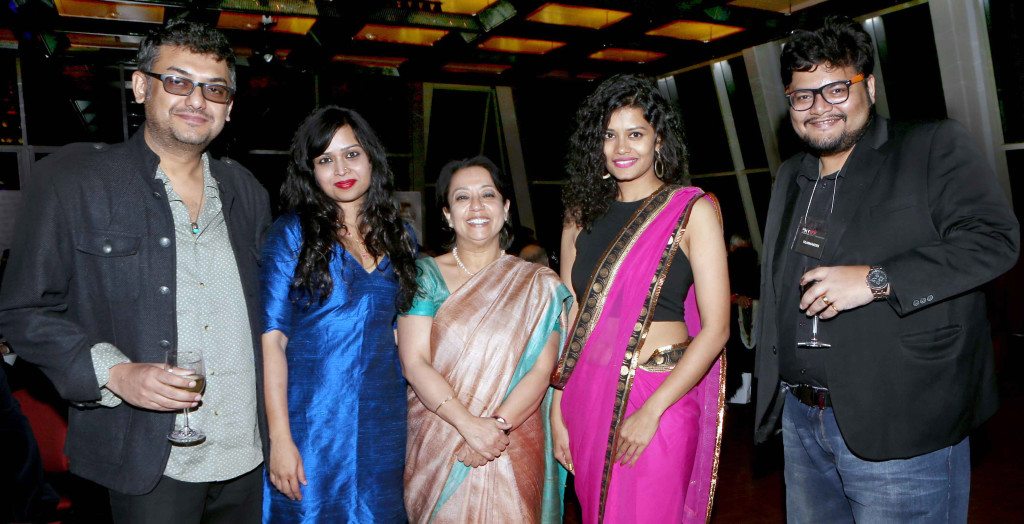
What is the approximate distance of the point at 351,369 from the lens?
1.97 metres

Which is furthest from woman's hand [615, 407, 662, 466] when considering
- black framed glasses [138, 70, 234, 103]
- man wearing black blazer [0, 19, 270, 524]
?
black framed glasses [138, 70, 234, 103]

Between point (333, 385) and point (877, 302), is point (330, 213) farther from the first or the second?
point (877, 302)

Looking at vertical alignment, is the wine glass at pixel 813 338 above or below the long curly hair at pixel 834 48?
below

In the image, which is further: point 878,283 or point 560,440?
point 560,440

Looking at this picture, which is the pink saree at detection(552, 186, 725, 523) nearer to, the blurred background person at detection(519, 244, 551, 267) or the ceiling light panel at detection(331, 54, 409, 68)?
the blurred background person at detection(519, 244, 551, 267)

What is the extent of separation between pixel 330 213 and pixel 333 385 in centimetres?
54

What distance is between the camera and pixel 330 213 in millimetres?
2076

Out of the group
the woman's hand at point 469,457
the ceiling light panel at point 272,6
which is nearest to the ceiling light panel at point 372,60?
the ceiling light panel at point 272,6

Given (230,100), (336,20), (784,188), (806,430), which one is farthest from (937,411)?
(336,20)

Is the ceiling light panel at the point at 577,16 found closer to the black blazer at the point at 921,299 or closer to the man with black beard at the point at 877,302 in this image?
the man with black beard at the point at 877,302

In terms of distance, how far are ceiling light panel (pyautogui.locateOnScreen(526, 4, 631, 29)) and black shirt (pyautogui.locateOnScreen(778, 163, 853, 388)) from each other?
19.8ft

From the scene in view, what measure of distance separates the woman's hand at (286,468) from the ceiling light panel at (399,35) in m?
7.03

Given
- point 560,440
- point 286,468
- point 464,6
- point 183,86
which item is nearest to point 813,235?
point 560,440

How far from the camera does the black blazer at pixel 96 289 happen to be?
1.54 meters
